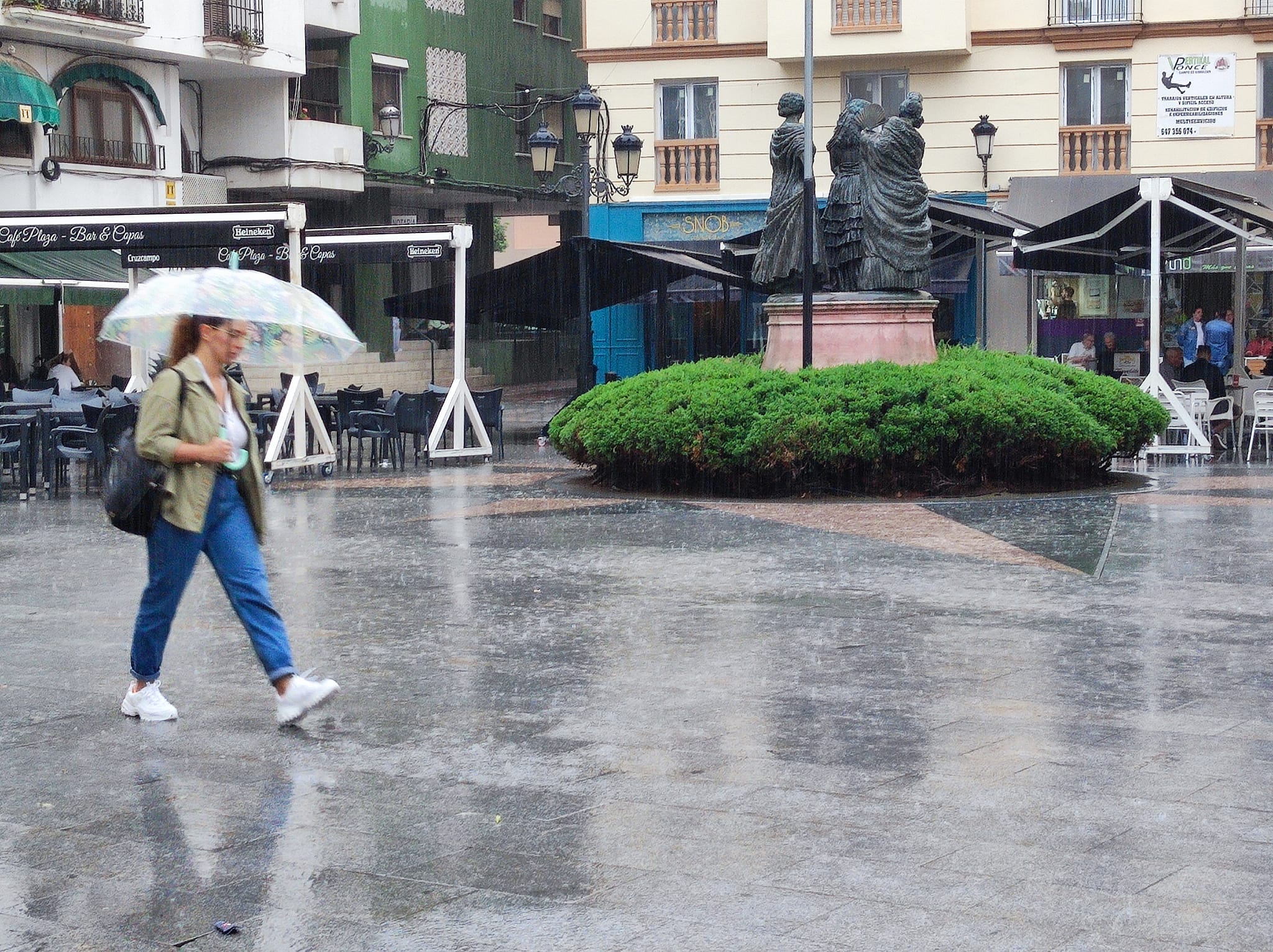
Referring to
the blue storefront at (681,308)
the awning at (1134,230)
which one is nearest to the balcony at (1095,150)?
the awning at (1134,230)

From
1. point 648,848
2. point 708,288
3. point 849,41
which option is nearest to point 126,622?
point 648,848

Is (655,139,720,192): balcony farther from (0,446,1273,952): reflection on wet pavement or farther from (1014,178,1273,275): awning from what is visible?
(0,446,1273,952): reflection on wet pavement

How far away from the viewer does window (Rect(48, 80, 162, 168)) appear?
28.7 metres

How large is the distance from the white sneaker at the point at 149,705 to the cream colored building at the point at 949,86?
2345 centimetres

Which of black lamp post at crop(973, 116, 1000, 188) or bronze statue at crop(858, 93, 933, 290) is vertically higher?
black lamp post at crop(973, 116, 1000, 188)

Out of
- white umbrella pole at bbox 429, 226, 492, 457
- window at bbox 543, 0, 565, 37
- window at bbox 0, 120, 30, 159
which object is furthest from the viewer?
window at bbox 543, 0, 565, 37

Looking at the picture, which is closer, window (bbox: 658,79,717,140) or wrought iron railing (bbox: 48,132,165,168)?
wrought iron railing (bbox: 48,132,165,168)

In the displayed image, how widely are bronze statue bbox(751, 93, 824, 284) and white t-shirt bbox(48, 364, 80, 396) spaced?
348 inches

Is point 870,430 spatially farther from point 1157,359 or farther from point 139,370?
point 139,370

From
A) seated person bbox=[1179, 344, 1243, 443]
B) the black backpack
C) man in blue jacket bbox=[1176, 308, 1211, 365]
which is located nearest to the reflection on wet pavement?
the black backpack

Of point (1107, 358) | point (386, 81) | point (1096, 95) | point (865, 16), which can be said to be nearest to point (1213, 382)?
point (1107, 358)

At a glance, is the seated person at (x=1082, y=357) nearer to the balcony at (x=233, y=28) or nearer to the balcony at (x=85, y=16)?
the balcony at (x=233, y=28)

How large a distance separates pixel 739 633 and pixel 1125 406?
8055mm

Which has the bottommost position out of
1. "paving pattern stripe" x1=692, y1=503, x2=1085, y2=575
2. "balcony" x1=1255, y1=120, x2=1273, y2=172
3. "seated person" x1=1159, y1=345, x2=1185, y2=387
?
"paving pattern stripe" x1=692, y1=503, x2=1085, y2=575
